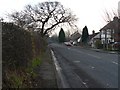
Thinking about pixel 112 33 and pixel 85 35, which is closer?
pixel 112 33

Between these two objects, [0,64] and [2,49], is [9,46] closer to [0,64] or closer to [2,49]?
[2,49]

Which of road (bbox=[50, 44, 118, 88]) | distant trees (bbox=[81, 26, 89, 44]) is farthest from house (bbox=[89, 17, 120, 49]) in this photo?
road (bbox=[50, 44, 118, 88])

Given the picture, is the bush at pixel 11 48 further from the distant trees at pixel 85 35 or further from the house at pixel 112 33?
the distant trees at pixel 85 35

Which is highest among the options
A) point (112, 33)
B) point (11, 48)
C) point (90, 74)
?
point (112, 33)

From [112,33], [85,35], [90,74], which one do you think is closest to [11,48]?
[90,74]

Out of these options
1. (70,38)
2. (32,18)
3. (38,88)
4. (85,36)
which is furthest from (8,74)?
(70,38)

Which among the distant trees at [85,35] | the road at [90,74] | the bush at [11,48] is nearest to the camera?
the bush at [11,48]

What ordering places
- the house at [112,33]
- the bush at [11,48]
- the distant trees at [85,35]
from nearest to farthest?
1. the bush at [11,48]
2. the house at [112,33]
3. the distant trees at [85,35]

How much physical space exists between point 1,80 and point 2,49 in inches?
40.5

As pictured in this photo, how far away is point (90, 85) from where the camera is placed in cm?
1117

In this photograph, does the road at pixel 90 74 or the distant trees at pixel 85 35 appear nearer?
the road at pixel 90 74

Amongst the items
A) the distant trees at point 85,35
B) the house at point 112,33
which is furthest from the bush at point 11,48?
the distant trees at point 85,35

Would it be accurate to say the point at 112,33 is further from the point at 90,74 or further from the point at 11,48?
the point at 11,48

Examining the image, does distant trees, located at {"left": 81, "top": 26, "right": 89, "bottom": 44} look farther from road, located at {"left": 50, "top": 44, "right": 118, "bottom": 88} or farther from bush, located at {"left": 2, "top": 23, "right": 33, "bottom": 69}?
bush, located at {"left": 2, "top": 23, "right": 33, "bottom": 69}
